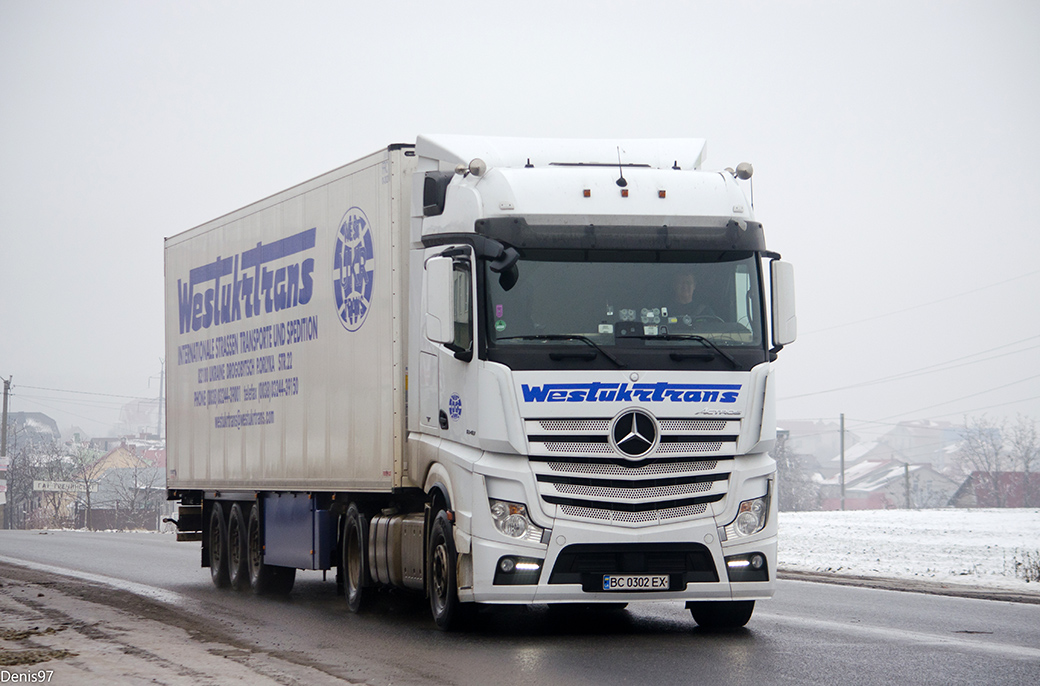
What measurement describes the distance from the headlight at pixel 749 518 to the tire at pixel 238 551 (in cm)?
774

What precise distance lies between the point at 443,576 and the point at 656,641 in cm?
187

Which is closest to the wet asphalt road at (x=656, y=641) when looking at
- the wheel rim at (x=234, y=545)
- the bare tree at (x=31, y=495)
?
the wheel rim at (x=234, y=545)

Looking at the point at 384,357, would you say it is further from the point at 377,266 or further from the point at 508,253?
the point at 508,253

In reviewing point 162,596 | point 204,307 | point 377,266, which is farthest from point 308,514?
point 204,307

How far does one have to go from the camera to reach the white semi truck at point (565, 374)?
33.7 feet

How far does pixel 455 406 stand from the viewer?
36.0 ft

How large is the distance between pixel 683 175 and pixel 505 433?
2.76 metres

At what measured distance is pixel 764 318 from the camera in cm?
1092

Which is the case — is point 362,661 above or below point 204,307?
below

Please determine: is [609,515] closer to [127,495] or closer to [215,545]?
[215,545]

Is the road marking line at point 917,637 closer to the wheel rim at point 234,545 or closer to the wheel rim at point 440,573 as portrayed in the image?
the wheel rim at point 440,573

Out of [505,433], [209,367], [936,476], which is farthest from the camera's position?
[936,476]

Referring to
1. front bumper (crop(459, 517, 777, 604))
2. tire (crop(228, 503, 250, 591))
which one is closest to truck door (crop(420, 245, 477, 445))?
front bumper (crop(459, 517, 777, 604))

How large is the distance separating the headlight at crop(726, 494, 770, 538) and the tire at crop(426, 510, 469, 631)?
219 cm
